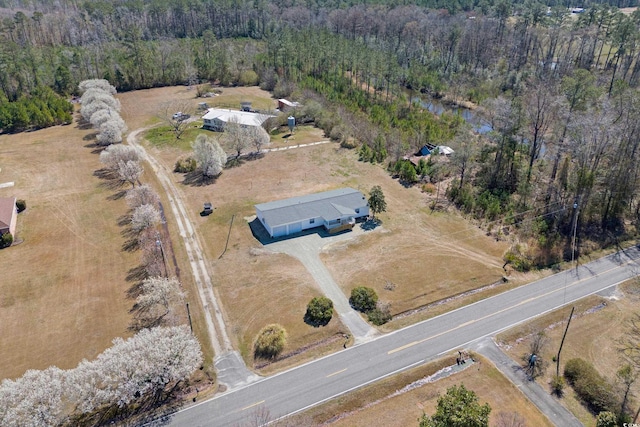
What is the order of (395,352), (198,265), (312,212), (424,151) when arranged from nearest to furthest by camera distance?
1. (395,352)
2. (198,265)
3. (312,212)
4. (424,151)

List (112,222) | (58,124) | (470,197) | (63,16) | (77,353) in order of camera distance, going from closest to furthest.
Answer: (77,353)
(112,222)
(470,197)
(58,124)
(63,16)

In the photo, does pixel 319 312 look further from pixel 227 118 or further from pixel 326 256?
pixel 227 118

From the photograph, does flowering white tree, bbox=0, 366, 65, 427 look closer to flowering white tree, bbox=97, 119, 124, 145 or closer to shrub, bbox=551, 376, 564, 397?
shrub, bbox=551, 376, 564, 397

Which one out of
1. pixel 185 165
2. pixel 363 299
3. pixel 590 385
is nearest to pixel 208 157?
pixel 185 165

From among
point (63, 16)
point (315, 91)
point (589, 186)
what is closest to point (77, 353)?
point (589, 186)

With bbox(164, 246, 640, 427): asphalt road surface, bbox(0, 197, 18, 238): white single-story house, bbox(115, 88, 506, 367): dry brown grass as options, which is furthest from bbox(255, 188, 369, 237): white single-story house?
bbox(0, 197, 18, 238): white single-story house

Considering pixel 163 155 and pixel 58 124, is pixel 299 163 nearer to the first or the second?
pixel 163 155
